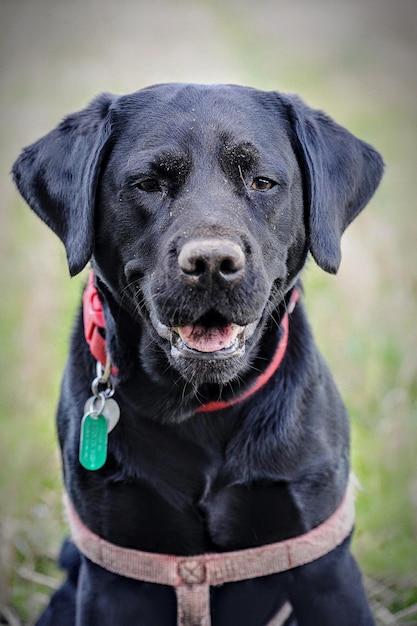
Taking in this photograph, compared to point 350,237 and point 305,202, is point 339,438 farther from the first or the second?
point 350,237

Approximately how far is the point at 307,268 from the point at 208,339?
630 millimetres

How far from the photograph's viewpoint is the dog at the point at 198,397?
8.18 feet

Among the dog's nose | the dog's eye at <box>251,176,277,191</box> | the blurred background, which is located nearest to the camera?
the dog's nose

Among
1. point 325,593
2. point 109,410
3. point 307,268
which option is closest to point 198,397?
point 109,410

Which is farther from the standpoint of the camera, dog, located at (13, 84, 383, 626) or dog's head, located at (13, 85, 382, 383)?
dog, located at (13, 84, 383, 626)

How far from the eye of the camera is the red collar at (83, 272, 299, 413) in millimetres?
2670

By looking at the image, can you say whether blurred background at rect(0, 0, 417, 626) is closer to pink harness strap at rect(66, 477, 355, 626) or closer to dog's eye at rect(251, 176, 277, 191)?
pink harness strap at rect(66, 477, 355, 626)

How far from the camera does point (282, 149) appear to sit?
2.58 m

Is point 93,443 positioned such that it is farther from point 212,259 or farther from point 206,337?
point 212,259

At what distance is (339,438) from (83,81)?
4.59 m

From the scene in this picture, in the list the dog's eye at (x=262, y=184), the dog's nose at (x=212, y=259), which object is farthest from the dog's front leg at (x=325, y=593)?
the dog's eye at (x=262, y=184)

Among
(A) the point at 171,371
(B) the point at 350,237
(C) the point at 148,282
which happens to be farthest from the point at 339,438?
(B) the point at 350,237

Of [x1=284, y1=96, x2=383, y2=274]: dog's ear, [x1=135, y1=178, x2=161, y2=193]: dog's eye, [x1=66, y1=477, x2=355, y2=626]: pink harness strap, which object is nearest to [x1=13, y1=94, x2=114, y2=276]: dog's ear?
[x1=135, y1=178, x2=161, y2=193]: dog's eye

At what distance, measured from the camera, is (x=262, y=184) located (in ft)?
8.18
